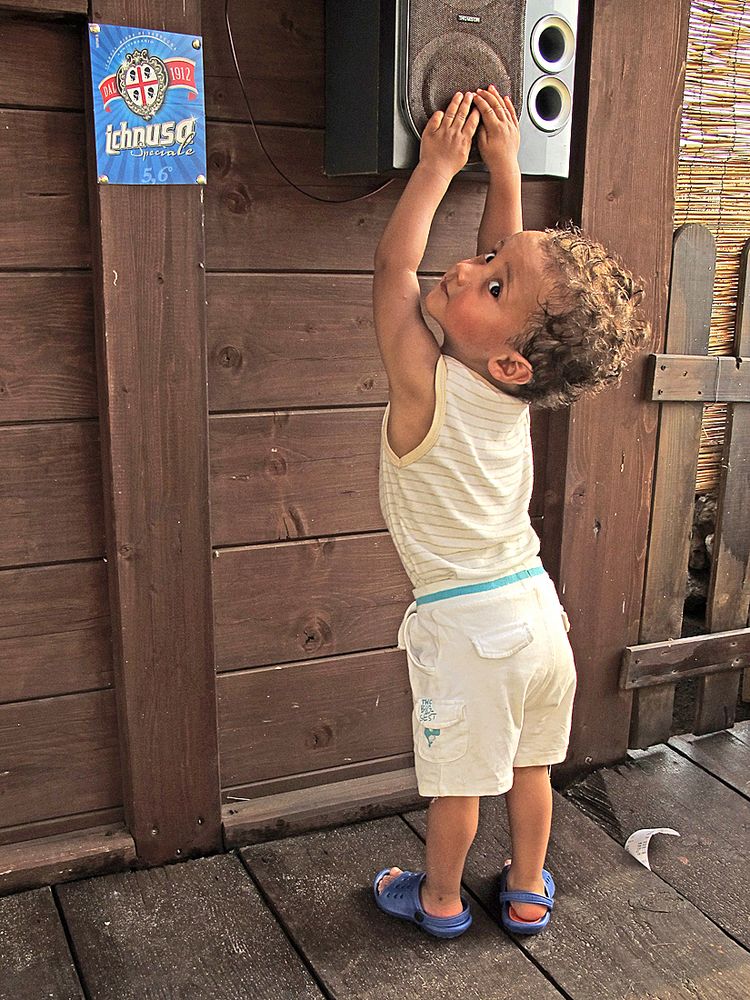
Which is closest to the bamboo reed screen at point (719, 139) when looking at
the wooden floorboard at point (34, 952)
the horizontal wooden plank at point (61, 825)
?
the horizontal wooden plank at point (61, 825)

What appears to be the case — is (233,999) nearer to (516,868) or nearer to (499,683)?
(516,868)

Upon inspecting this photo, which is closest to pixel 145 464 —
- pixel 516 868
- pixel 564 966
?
pixel 516 868

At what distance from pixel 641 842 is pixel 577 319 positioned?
3.82 ft

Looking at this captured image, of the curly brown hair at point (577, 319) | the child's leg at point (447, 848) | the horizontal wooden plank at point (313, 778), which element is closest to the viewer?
the curly brown hair at point (577, 319)

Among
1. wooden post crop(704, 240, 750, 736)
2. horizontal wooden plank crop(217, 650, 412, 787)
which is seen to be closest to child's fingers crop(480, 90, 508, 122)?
wooden post crop(704, 240, 750, 736)

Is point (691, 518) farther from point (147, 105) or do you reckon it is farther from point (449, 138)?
point (147, 105)

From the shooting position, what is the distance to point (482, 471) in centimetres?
166

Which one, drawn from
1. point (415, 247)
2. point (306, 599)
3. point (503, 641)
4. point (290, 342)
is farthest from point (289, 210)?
point (503, 641)

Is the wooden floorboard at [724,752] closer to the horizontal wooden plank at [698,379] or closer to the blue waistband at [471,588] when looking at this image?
the horizontal wooden plank at [698,379]

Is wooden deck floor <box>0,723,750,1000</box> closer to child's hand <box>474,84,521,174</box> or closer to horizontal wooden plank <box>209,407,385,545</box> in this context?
horizontal wooden plank <box>209,407,385,545</box>

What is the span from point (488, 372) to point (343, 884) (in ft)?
3.39

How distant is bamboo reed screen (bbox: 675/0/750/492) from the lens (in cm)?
263

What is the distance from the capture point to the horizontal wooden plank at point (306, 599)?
201cm

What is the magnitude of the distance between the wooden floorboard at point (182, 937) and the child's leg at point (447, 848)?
26 cm
